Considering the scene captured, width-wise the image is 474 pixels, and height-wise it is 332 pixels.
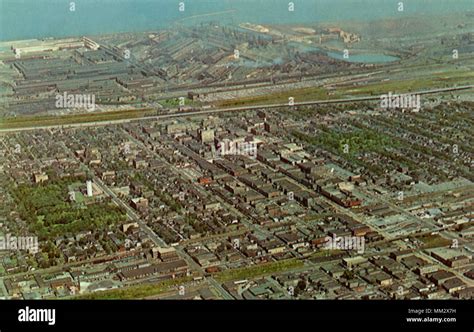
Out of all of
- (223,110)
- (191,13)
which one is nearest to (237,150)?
(223,110)

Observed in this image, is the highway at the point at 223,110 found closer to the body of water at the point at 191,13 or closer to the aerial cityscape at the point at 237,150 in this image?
the aerial cityscape at the point at 237,150

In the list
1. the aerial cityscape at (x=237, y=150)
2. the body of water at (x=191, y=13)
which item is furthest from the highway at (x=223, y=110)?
the body of water at (x=191, y=13)

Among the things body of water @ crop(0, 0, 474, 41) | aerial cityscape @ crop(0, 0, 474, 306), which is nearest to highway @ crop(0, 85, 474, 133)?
aerial cityscape @ crop(0, 0, 474, 306)

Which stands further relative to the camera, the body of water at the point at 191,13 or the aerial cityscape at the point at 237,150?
the body of water at the point at 191,13

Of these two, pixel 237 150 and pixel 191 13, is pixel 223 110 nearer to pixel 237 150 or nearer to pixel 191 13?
pixel 191 13

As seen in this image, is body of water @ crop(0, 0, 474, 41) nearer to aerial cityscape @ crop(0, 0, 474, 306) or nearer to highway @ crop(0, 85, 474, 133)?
aerial cityscape @ crop(0, 0, 474, 306)

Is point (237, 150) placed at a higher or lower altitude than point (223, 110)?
lower

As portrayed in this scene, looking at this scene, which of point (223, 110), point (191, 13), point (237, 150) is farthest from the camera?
point (191, 13)

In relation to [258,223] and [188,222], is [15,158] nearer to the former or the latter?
[188,222]
